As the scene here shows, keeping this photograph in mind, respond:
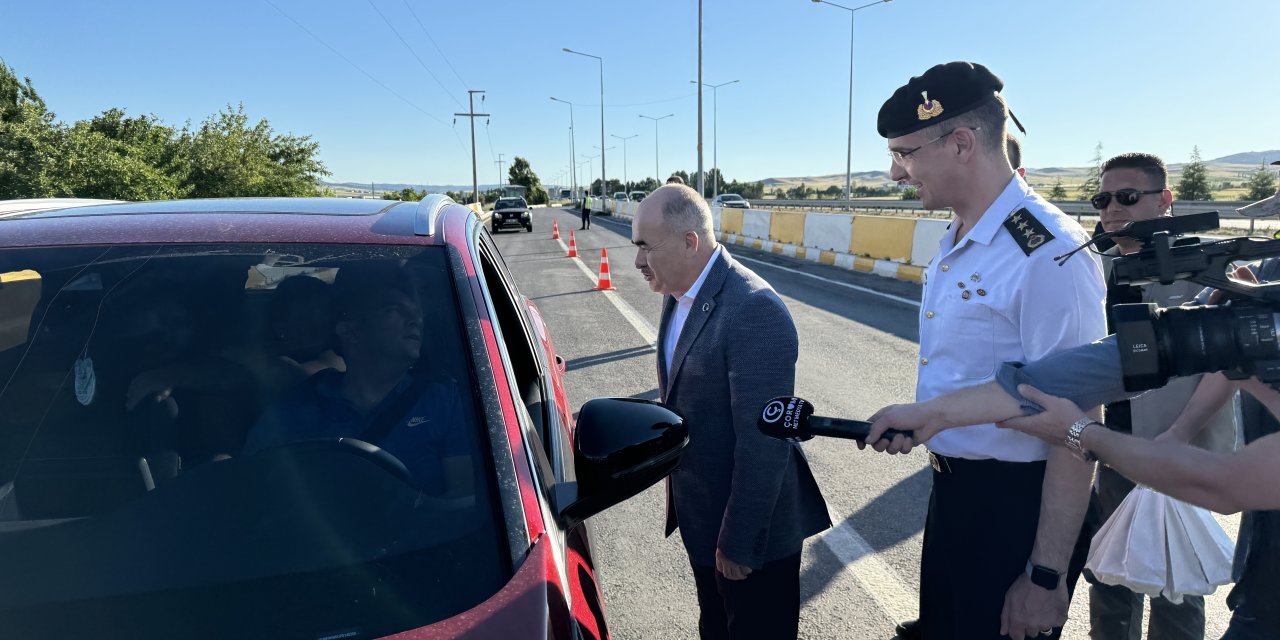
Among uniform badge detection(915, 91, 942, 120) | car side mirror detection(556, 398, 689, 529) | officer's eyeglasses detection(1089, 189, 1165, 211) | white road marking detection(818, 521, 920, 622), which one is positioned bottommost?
white road marking detection(818, 521, 920, 622)

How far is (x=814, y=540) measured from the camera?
3.67 metres

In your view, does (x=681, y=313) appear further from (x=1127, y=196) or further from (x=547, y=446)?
(x=1127, y=196)

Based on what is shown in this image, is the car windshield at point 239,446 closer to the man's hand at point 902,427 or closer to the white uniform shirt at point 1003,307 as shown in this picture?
the man's hand at point 902,427

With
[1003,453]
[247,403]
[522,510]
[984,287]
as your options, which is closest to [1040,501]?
[1003,453]

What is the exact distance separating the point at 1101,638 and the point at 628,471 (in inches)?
84.8

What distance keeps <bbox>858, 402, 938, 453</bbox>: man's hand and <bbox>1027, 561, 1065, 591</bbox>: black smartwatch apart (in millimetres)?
505

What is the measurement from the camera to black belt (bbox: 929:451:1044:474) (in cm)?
184

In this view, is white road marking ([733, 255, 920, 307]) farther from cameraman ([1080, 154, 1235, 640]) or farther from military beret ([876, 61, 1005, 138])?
military beret ([876, 61, 1005, 138])

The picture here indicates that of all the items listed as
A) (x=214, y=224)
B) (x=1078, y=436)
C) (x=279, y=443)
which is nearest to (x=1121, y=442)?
(x=1078, y=436)

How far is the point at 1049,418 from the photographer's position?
1.45 metres

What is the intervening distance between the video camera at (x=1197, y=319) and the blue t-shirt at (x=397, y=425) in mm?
1289

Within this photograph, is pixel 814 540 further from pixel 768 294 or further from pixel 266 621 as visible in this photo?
pixel 266 621

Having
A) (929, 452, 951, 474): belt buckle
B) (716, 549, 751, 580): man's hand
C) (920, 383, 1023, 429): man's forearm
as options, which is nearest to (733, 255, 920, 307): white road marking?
(929, 452, 951, 474): belt buckle

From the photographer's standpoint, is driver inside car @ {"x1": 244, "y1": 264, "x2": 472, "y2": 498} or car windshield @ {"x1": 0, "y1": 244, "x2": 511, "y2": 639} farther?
driver inside car @ {"x1": 244, "y1": 264, "x2": 472, "y2": 498}
